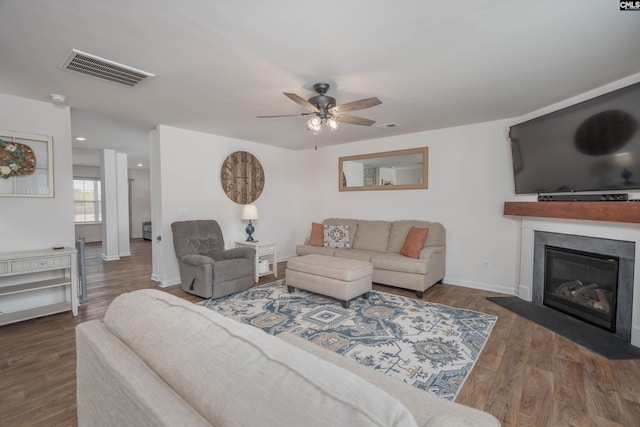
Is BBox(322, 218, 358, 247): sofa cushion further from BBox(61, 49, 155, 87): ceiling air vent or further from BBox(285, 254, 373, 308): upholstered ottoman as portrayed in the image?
BBox(61, 49, 155, 87): ceiling air vent

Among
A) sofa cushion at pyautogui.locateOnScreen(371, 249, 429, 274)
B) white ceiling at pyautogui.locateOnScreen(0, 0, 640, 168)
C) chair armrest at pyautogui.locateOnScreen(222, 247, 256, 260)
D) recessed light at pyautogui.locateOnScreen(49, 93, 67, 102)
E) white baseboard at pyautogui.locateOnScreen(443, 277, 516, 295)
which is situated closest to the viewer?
white ceiling at pyautogui.locateOnScreen(0, 0, 640, 168)

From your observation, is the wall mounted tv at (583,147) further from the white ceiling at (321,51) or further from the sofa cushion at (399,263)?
the sofa cushion at (399,263)

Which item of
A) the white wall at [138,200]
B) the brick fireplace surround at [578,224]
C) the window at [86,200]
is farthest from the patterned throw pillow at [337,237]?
the white wall at [138,200]

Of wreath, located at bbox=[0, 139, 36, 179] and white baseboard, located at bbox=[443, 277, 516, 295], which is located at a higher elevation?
wreath, located at bbox=[0, 139, 36, 179]

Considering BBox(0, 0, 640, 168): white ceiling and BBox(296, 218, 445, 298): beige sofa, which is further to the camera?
BBox(296, 218, 445, 298): beige sofa

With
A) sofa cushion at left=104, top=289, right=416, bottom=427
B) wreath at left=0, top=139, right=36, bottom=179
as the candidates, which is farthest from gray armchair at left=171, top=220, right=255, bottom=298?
sofa cushion at left=104, top=289, right=416, bottom=427

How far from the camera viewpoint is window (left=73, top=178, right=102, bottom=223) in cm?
845

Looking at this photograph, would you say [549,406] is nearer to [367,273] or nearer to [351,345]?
[351,345]

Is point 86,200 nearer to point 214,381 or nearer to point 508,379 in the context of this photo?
point 214,381

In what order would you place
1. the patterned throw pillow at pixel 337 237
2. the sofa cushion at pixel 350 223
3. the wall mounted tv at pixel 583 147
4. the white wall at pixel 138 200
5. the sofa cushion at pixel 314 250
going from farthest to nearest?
1. the white wall at pixel 138 200
2. the sofa cushion at pixel 350 223
3. the patterned throw pillow at pixel 337 237
4. the sofa cushion at pixel 314 250
5. the wall mounted tv at pixel 583 147

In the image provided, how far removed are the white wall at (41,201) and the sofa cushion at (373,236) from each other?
3.97m

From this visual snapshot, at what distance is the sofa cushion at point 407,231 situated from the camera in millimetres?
4379

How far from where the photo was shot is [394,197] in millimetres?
5102

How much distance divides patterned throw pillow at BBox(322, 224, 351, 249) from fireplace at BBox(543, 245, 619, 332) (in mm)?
2736
